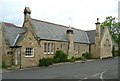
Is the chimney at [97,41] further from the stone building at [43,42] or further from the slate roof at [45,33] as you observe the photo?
the slate roof at [45,33]

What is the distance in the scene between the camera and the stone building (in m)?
29.0

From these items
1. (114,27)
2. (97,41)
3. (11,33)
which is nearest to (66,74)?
(11,33)

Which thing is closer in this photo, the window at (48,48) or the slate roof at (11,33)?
the slate roof at (11,33)

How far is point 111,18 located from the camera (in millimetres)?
79750

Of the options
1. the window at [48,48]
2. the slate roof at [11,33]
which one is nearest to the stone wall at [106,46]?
the window at [48,48]

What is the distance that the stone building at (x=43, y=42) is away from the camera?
95.0 feet

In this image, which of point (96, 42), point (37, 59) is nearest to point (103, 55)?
point (96, 42)

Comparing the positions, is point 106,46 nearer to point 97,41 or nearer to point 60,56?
point 97,41

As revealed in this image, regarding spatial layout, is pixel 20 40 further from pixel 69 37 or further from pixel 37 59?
pixel 69 37

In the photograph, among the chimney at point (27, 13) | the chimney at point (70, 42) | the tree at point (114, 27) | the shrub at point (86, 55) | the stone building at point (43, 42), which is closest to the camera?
the stone building at point (43, 42)

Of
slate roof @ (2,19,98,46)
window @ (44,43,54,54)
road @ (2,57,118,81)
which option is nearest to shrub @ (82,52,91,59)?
slate roof @ (2,19,98,46)

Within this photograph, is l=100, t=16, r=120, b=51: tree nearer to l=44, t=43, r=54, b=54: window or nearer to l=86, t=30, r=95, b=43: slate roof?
l=86, t=30, r=95, b=43: slate roof

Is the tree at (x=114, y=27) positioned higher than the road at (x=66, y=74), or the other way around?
the tree at (x=114, y=27)

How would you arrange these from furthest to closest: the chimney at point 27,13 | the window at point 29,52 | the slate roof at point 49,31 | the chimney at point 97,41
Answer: the chimney at point 97,41
the slate roof at point 49,31
the chimney at point 27,13
the window at point 29,52
